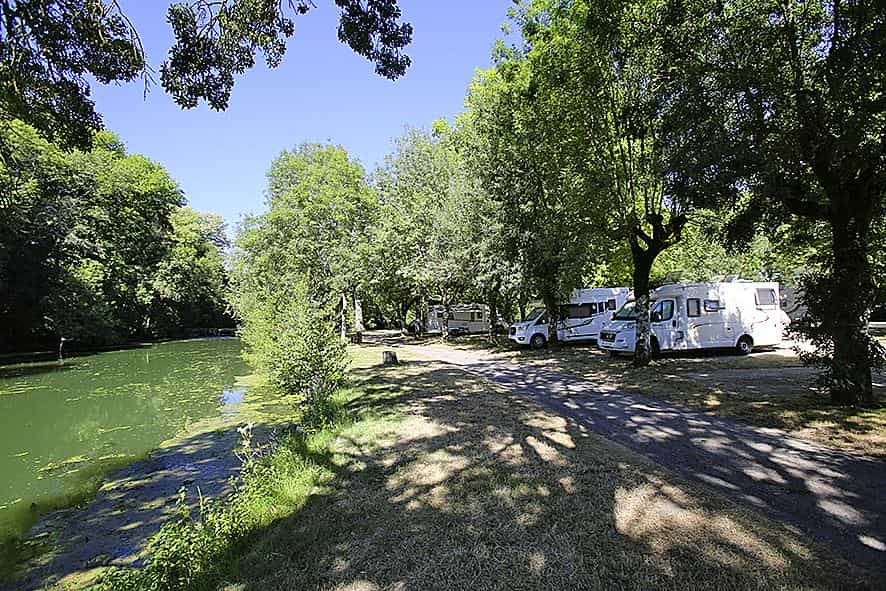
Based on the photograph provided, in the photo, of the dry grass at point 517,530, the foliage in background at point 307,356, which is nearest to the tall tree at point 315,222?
the foliage in background at point 307,356

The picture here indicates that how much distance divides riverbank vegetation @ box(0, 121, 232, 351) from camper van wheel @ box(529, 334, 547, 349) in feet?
75.8

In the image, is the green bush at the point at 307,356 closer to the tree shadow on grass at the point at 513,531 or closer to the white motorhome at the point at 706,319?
the tree shadow on grass at the point at 513,531

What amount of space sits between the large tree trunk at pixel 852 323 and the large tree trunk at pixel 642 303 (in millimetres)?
5655

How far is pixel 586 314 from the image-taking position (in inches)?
823

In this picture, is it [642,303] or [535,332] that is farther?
[535,332]

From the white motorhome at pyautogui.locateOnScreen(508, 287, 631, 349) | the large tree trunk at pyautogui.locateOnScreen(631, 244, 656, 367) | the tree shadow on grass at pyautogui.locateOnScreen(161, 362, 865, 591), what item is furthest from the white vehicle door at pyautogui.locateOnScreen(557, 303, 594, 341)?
the tree shadow on grass at pyautogui.locateOnScreen(161, 362, 865, 591)

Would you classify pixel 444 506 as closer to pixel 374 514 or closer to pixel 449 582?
pixel 374 514

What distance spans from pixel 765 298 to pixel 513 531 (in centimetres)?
1579

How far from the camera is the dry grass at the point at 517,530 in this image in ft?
10.2

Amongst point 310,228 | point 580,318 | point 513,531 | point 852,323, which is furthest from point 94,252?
point 852,323

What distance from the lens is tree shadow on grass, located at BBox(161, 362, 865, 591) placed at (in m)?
3.12

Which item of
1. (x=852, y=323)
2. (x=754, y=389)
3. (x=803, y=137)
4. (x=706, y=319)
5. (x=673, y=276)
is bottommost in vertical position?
(x=754, y=389)

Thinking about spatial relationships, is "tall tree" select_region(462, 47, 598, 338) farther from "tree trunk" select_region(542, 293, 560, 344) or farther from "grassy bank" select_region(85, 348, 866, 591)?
"grassy bank" select_region(85, 348, 866, 591)

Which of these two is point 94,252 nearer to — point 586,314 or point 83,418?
point 83,418
